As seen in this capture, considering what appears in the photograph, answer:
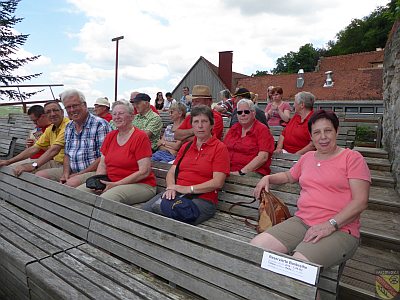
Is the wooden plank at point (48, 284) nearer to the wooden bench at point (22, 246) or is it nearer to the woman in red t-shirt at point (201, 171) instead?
the wooden bench at point (22, 246)

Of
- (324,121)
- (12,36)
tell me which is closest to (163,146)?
(324,121)

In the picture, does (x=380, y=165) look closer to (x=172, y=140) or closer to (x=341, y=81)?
(x=172, y=140)

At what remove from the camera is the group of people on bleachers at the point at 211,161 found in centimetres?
216

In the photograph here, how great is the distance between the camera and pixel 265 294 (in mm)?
1680

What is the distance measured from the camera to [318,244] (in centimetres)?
200

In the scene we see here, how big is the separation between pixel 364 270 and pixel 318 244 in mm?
944

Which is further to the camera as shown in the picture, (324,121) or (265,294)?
(324,121)

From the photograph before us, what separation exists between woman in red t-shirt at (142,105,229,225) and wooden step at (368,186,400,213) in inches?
75.9

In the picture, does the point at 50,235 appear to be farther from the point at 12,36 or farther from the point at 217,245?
the point at 12,36

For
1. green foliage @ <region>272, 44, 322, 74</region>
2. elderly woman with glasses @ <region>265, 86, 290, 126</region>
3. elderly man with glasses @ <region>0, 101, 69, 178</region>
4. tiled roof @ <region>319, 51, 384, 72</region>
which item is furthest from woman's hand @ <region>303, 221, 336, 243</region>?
green foliage @ <region>272, 44, 322, 74</region>

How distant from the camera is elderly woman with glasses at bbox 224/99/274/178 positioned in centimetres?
362

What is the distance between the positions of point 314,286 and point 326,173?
38.7 inches

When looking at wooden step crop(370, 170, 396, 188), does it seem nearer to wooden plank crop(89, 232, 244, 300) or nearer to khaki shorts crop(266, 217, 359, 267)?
khaki shorts crop(266, 217, 359, 267)

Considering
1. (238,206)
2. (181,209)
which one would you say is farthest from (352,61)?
(181,209)
